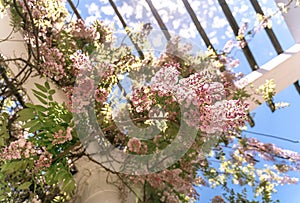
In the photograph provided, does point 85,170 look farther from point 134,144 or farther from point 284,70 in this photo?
point 284,70

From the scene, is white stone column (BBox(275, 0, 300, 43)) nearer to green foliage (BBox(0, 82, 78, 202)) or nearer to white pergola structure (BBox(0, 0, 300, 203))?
white pergola structure (BBox(0, 0, 300, 203))

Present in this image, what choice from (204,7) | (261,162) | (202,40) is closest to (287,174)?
(261,162)

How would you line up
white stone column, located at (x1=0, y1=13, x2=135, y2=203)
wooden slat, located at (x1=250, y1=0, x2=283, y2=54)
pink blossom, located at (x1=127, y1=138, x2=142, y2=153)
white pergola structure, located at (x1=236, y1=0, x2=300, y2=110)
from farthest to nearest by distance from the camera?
1. white pergola structure, located at (x1=236, y1=0, x2=300, y2=110)
2. wooden slat, located at (x1=250, y1=0, x2=283, y2=54)
3. white stone column, located at (x1=0, y1=13, x2=135, y2=203)
4. pink blossom, located at (x1=127, y1=138, x2=142, y2=153)

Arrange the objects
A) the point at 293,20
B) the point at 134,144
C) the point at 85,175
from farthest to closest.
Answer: the point at 293,20
the point at 85,175
the point at 134,144

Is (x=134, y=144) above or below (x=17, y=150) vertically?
below

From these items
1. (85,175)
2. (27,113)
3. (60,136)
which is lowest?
(85,175)

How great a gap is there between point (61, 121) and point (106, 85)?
1.53ft

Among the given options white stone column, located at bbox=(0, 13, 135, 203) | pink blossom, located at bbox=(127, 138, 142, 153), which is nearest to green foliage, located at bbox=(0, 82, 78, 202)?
pink blossom, located at bbox=(127, 138, 142, 153)

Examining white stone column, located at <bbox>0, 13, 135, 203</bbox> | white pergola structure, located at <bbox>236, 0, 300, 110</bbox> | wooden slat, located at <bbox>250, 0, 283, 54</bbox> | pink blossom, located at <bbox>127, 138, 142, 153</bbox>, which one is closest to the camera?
pink blossom, located at <bbox>127, 138, 142, 153</bbox>

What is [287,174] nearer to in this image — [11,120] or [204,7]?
[204,7]

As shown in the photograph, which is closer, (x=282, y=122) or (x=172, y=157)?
(x=172, y=157)

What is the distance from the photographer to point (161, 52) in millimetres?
2297

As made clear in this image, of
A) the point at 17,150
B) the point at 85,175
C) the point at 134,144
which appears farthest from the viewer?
the point at 85,175

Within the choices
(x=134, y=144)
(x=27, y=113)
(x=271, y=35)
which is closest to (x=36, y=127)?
(x=27, y=113)
